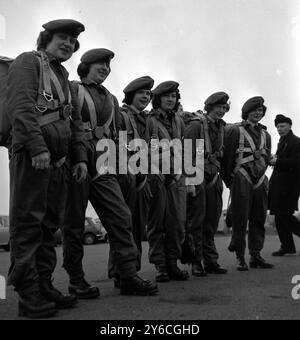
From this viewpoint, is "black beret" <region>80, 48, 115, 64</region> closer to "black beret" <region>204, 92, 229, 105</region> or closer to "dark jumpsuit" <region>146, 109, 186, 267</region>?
"dark jumpsuit" <region>146, 109, 186, 267</region>

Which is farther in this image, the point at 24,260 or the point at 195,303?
the point at 195,303

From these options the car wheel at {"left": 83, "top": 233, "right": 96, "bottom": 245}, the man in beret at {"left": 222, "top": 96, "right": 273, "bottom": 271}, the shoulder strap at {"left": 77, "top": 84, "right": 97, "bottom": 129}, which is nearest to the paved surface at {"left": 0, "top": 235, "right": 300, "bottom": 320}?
the man in beret at {"left": 222, "top": 96, "right": 273, "bottom": 271}

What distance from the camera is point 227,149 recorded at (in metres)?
7.03

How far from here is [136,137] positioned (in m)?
5.71

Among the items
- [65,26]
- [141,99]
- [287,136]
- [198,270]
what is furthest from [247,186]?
[65,26]

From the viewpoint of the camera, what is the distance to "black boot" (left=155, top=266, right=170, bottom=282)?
5922 millimetres

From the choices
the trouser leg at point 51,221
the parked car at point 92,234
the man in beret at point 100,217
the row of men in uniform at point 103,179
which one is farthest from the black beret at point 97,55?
the parked car at point 92,234

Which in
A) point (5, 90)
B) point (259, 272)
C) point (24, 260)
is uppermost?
point (5, 90)

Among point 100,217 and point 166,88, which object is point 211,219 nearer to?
point 166,88
